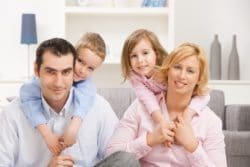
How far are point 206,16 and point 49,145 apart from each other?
10.3ft

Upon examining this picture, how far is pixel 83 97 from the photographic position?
2057mm

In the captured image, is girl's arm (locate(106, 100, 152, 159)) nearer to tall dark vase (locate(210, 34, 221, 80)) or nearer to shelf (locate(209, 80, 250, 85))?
shelf (locate(209, 80, 250, 85))

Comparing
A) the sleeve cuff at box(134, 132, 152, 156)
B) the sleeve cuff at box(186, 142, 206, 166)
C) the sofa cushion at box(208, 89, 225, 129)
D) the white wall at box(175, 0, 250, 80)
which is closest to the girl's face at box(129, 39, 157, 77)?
the sleeve cuff at box(134, 132, 152, 156)

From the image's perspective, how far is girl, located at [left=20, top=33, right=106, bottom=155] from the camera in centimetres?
193

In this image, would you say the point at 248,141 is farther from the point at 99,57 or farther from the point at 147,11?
the point at 147,11

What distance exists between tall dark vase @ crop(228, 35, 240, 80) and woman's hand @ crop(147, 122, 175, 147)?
2.66m

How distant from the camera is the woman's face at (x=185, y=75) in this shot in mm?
1948

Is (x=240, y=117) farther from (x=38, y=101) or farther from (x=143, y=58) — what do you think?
(x=38, y=101)

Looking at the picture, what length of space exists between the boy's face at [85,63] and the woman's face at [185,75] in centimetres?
42

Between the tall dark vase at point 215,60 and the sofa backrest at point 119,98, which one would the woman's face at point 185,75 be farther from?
the tall dark vase at point 215,60

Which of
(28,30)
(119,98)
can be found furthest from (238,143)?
(28,30)

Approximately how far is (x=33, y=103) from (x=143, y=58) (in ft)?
2.22

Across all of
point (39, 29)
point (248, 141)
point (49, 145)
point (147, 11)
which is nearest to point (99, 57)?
point (49, 145)

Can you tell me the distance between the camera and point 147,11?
14.4ft
